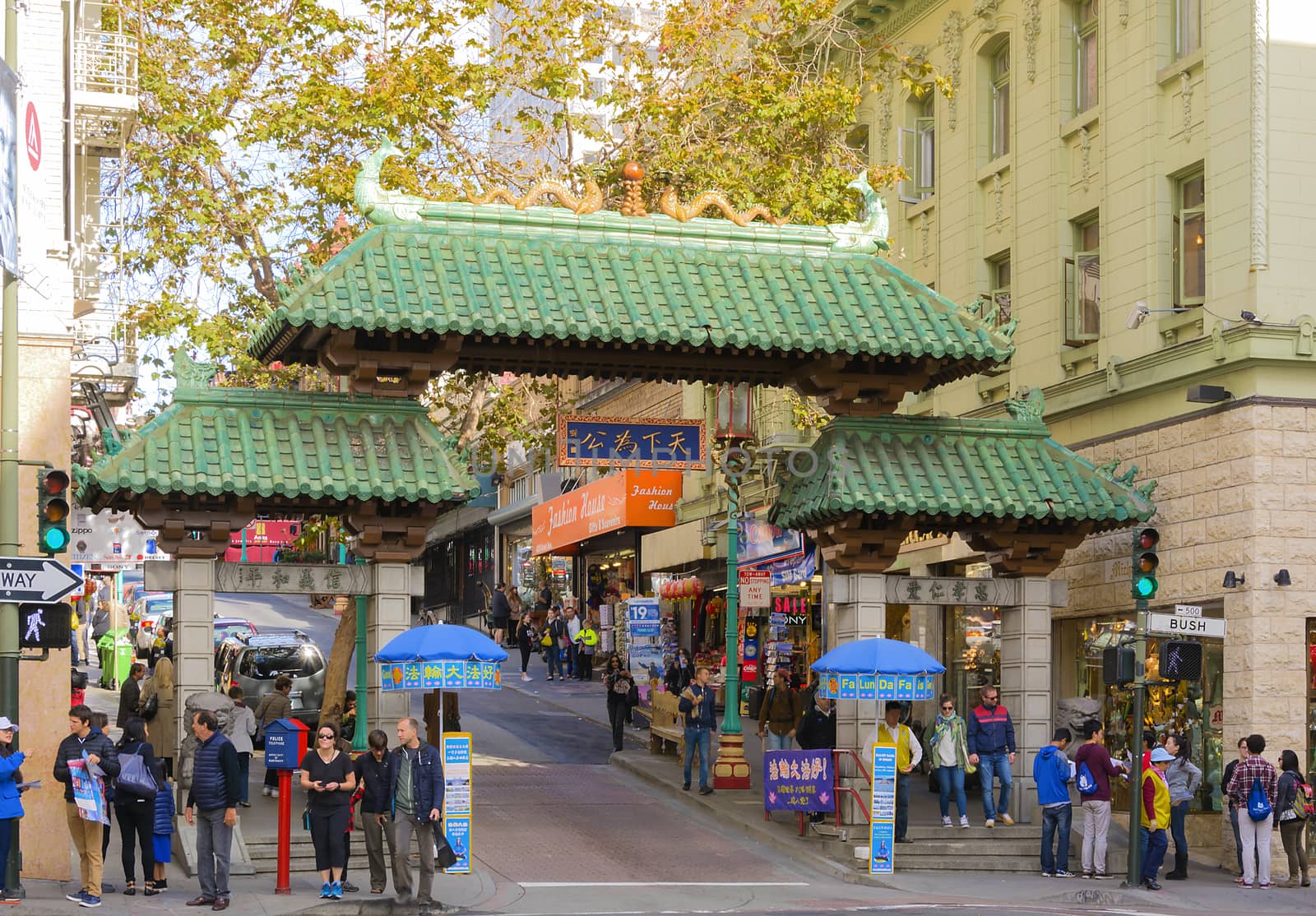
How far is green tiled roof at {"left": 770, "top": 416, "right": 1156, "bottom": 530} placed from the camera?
2088cm

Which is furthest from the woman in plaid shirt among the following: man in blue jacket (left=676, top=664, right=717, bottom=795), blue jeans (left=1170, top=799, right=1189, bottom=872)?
man in blue jacket (left=676, top=664, right=717, bottom=795)

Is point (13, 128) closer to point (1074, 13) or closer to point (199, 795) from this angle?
point (199, 795)

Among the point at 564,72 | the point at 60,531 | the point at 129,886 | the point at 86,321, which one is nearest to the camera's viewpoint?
the point at 60,531

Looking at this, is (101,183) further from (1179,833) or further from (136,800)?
(1179,833)

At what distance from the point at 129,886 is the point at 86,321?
58.5ft

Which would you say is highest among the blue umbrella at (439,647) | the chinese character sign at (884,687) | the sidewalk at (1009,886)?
the blue umbrella at (439,647)

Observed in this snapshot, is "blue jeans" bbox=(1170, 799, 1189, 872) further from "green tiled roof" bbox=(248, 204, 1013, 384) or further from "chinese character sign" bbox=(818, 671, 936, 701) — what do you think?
"green tiled roof" bbox=(248, 204, 1013, 384)

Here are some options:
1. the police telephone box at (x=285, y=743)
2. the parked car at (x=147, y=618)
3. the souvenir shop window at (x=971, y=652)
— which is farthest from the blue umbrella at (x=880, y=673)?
the parked car at (x=147, y=618)

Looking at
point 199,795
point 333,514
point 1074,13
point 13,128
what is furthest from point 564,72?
point 199,795

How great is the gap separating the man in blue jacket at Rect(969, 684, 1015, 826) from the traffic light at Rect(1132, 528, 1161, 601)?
2.67 metres

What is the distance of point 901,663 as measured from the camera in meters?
20.2

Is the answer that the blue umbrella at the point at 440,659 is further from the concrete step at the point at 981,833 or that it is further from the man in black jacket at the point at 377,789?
the concrete step at the point at 981,833

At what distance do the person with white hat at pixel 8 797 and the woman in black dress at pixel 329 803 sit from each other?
269 centimetres

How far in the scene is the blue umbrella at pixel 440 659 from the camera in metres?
18.8
